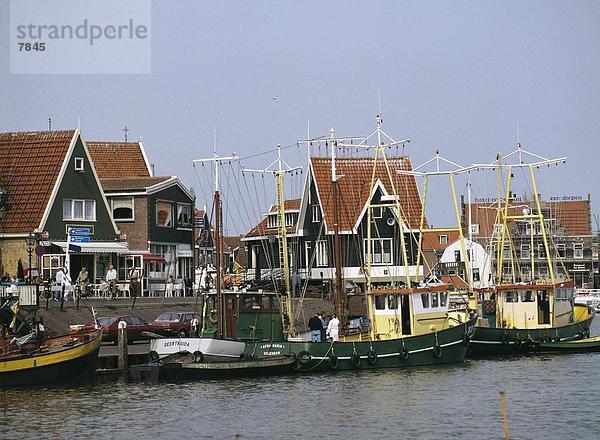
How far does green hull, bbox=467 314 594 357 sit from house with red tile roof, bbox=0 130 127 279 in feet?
76.6

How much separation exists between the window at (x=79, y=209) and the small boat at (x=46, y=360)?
25.6 metres

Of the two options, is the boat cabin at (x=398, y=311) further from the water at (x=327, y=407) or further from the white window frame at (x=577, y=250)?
the white window frame at (x=577, y=250)

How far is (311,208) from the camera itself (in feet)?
297

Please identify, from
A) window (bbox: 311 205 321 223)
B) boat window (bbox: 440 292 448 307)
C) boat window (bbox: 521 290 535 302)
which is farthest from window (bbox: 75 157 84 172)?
boat window (bbox: 440 292 448 307)

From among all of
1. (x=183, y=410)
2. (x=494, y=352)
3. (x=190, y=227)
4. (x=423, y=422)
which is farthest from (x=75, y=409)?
(x=190, y=227)

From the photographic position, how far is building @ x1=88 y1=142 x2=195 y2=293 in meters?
76.0

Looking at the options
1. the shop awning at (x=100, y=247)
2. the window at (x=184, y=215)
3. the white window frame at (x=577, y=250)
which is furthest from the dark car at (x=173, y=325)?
the white window frame at (x=577, y=250)

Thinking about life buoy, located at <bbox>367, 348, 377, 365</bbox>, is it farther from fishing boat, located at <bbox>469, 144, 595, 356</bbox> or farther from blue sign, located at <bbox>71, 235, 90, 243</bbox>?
blue sign, located at <bbox>71, 235, 90, 243</bbox>

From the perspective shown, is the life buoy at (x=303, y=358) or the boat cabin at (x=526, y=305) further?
the boat cabin at (x=526, y=305)

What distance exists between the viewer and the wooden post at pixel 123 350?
47.5 metres

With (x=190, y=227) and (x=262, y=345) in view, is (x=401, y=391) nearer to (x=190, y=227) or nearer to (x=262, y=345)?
(x=262, y=345)

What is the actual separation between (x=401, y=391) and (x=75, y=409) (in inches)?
472

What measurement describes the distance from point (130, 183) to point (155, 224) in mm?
3338

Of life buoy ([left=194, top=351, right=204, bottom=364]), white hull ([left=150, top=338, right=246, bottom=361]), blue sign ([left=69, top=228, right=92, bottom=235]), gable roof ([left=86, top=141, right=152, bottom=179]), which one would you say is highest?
gable roof ([left=86, top=141, right=152, bottom=179])
